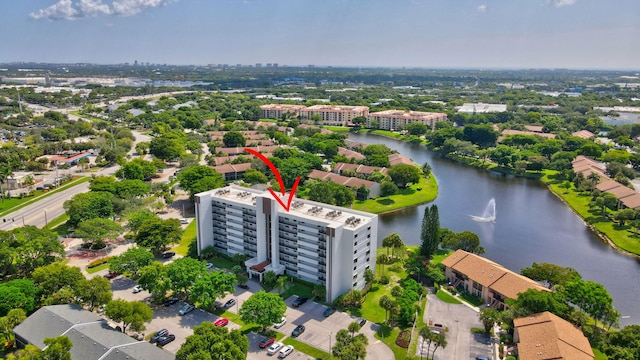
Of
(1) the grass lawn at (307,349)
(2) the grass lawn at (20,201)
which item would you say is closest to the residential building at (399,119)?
(2) the grass lawn at (20,201)

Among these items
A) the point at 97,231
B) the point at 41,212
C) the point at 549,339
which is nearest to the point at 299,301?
the point at 549,339

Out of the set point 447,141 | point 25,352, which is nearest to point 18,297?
A: point 25,352

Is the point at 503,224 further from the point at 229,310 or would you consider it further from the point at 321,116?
the point at 321,116

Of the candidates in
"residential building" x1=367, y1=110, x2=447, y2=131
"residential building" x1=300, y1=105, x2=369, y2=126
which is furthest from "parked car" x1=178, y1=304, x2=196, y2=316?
"residential building" x1=300, y1=105, x2=369, y2=126

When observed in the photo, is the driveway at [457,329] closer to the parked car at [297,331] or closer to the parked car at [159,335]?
the parked car at [297,331]

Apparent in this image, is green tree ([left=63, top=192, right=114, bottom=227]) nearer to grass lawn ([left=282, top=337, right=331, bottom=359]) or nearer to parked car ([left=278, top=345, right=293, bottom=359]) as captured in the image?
grass lawn ([left=282, top=337, right=331, bottom=359])

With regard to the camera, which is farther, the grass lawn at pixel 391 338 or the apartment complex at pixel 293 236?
the apartment complex at pixel 293 236
